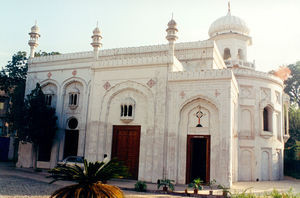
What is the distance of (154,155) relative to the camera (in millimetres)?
14227

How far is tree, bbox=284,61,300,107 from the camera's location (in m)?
32.5

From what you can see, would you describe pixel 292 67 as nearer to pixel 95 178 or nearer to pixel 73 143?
pixel 73 143

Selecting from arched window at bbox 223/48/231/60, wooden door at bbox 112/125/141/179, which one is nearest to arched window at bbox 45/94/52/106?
wooden door at bbox 112/125/141/179

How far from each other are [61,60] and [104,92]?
5008mm

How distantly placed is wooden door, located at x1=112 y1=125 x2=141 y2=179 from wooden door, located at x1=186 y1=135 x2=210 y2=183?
2.61m

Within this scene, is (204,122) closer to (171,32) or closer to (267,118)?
(171,32)

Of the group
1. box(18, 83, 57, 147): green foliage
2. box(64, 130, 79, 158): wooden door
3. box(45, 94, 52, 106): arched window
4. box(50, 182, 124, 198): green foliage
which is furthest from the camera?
box(45, 94, 52, 106): arched window

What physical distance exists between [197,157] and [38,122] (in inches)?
366

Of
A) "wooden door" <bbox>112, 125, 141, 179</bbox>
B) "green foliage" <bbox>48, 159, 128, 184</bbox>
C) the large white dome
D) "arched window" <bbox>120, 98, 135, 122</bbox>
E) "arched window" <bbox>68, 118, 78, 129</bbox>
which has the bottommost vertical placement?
"green foliage" <bbox>48, 159, 128, 184</bbox>

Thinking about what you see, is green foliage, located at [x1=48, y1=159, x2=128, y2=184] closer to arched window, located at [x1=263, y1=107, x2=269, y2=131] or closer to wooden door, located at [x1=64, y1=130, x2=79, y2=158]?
wooden door, located at [x1=64, y1=130, x2=79, y2=158]

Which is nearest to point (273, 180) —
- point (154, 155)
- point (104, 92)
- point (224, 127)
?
point (224, 127)

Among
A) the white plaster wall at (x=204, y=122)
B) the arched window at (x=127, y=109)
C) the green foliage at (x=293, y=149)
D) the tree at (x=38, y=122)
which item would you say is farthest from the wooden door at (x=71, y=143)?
the green foliage at (x=293, y=149)

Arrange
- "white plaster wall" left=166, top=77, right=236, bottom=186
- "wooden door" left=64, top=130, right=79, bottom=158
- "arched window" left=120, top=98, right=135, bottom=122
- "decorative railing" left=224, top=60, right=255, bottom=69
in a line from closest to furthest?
1. "white plaster wall" left=166, top=77, right=236, bottom=186
2. "arched window" left=120, top=98, right=135, bottom=122
3. "wooden door" left=64, top=130, right=79, bottom=158
4. "decorative railing" left=224, top=60, right=255, bottom=69

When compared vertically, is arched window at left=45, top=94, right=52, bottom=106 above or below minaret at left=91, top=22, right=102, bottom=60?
below
